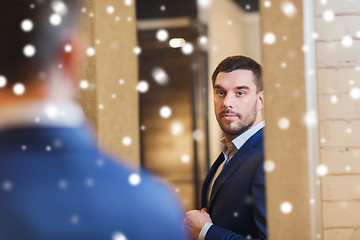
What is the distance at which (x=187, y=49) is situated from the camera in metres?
3.69

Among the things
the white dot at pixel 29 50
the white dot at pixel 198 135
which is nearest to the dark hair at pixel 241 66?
the white dot at pixel 29 50

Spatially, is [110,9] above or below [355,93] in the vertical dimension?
above

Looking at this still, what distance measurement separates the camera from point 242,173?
1.05m

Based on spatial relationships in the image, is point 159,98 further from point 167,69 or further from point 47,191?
point 47,191

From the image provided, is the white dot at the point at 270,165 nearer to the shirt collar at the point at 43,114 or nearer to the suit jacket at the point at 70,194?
the suit jacket at the point at 70,194

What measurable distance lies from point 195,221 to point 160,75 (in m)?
2.87

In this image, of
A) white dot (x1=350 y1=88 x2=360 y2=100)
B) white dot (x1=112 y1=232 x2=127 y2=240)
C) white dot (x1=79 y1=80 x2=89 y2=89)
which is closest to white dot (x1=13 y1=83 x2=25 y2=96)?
white dot (x1=79 y1=80 x2=89 y2=89)

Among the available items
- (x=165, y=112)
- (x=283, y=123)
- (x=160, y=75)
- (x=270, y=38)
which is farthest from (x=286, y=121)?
(x=165, y=112)

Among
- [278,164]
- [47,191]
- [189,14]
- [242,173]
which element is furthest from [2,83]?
[189,14]

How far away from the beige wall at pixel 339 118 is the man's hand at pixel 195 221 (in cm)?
32

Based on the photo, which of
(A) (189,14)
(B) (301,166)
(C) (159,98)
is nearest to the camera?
(B) (301,166)

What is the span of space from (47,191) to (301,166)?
0.56 m

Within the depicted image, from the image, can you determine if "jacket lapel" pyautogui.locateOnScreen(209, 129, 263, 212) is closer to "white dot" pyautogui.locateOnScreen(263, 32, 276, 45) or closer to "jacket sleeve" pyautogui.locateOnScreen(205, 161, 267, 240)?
"jacket sleeve" pyautogui.locateOnScreen(205, 161, 267, 240)

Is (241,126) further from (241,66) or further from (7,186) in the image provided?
(7,186)
